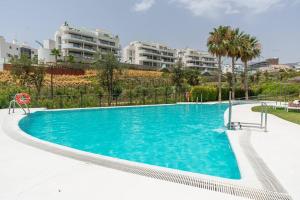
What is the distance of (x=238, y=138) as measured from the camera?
8.37 m

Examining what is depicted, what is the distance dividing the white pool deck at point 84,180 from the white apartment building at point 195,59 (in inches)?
3669

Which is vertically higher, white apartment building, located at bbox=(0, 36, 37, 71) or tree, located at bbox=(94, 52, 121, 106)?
white apartment building, located at bbox=(0, 36, 37, 71)

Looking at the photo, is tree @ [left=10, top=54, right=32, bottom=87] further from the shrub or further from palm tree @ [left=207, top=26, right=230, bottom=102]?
palm tree @ [left=207, top=26, right=230, bottom=102]

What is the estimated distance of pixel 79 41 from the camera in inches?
2746

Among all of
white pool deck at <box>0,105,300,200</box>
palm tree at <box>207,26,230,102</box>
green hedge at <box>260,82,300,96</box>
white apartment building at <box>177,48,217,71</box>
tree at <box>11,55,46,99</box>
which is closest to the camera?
white pool deck at <box>0,105,300,200</box>

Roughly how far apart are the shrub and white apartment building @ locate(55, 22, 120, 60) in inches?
1615

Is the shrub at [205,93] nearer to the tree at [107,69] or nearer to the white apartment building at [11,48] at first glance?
the tree at [107,69]

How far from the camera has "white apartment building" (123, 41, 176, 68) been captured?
3371 inches

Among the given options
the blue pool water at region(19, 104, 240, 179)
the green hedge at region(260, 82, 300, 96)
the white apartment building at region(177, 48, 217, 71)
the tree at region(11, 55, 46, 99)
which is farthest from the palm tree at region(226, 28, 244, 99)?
the white apartment building at region(177, 48, 217, 71)

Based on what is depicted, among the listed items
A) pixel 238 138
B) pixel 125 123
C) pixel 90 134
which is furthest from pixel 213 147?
pixel 125 123

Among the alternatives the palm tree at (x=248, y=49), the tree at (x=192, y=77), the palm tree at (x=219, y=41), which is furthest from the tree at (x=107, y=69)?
the tree at (x=192, y=77)

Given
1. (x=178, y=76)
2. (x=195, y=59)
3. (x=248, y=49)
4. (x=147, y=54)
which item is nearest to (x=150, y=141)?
(x=178, y=76)

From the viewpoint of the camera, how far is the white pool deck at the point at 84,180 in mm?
3916

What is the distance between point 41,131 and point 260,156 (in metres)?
9.98
